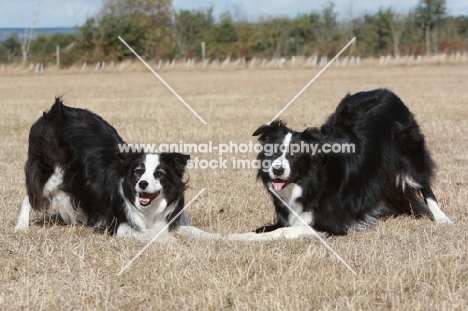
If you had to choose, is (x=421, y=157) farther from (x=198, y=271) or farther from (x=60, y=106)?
(x=60, y=106)

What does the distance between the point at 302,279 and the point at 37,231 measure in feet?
9.57

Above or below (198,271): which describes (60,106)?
above

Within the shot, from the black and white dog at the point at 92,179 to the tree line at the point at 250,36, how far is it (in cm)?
4196

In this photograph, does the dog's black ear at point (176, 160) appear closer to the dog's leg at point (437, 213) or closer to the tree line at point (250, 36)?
the dog's leg at point (437, 213)

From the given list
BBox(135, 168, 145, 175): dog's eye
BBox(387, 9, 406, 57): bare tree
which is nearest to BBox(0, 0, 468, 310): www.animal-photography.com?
BBox(135, 168, 145, 175): dog's eye

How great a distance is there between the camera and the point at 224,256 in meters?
5.80

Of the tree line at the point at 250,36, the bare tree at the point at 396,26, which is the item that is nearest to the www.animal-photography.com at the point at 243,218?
the tree line at the point at 250,36

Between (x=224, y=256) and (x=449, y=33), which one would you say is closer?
(x=224, y=256)

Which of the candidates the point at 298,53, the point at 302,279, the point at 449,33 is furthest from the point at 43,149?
the point at 449,33

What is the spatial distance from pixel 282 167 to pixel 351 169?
893 millimetres

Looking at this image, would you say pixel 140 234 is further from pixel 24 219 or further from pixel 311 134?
pixel 311 134

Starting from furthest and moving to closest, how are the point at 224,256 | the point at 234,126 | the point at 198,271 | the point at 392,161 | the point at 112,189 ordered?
the point at 234,126
the point at 392,161
the point at 112,189
the point at 224,256
the point at 198,271

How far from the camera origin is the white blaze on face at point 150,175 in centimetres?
634

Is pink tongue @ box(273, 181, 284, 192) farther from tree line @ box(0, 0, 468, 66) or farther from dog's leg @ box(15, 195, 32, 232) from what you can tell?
tree line @ box(0, 0, 468, 66)
